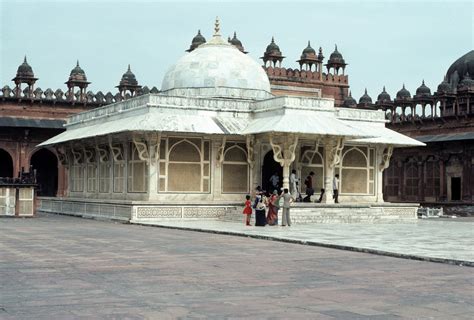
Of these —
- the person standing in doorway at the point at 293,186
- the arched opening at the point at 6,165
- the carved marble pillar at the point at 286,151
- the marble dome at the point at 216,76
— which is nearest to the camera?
the carved marble pillar at the point at 286,151

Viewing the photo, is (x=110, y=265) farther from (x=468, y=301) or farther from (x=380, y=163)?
(x=380, y=163)

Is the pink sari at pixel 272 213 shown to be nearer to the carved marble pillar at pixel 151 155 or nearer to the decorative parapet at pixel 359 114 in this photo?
the carved marble pillar at pixel 151 155

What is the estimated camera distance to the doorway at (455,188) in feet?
129

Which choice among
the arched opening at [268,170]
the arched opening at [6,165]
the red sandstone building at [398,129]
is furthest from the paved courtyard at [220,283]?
the arched opening at [6,165]

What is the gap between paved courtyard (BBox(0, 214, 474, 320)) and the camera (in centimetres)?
677

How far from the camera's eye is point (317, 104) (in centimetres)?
2509

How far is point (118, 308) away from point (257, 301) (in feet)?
4.51

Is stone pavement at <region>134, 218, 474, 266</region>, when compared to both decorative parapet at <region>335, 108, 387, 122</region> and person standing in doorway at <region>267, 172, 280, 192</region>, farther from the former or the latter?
decorative parapet at <region>335, 108, 387, 122</region>

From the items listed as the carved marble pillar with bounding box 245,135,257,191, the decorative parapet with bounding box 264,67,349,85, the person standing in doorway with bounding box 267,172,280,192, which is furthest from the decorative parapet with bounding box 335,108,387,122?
the decorative parapet with bounding box 264,67,349,85

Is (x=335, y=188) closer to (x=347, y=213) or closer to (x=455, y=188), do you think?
(x=347, y=213)

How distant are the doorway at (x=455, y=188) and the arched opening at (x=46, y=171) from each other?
22.3m

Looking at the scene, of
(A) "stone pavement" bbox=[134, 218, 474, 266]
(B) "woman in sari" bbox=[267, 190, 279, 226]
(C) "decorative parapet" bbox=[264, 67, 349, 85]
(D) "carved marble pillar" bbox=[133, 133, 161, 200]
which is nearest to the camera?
(A) "stone pavement" bbox=[134, 218, 474, 266]

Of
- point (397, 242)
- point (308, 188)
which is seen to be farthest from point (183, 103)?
point (397, 242)

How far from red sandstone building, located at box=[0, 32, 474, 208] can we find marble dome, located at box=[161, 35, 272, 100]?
1073 cm
